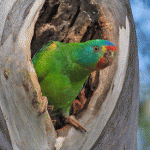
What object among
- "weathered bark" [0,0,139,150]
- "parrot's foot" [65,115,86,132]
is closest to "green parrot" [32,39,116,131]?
"parrot's foot" [65,115,86,132]

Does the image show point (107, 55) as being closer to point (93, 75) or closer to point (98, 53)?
point (98, 53)

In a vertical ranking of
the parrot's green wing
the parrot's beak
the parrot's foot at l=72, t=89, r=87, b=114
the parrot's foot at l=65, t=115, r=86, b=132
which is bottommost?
the parrot's foot at l=65, t=115, r=86, b=132

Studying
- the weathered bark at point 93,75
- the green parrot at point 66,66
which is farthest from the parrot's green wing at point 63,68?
the weathered bark at point 93,75

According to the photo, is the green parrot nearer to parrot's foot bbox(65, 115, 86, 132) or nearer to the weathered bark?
parrot's foot bbox(65, 115, 86, 132)

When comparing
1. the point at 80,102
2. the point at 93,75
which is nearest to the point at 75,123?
the point at 80,102

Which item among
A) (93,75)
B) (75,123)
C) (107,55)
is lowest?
(75,123)

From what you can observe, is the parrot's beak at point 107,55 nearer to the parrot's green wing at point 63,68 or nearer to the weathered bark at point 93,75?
the parrot's green wing at point 63,68

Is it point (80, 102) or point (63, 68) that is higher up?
point (63, 68)
